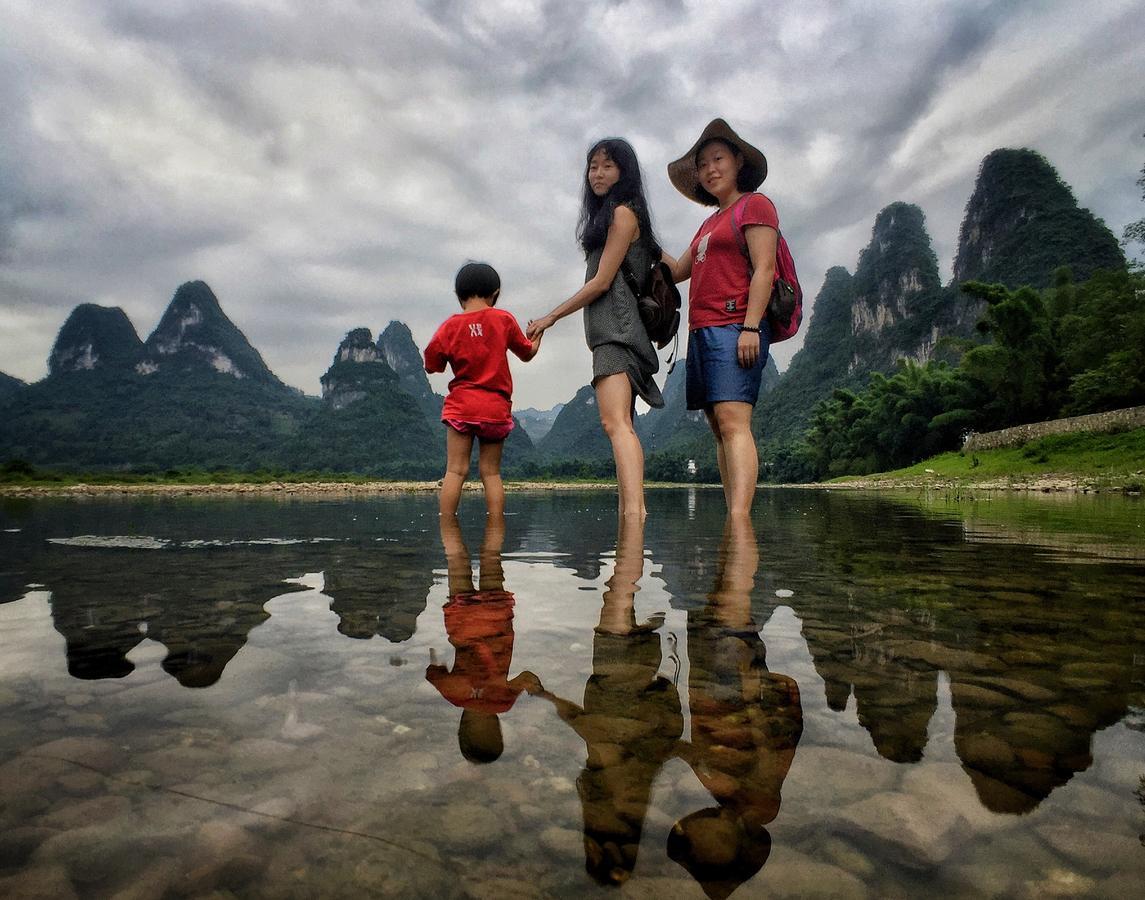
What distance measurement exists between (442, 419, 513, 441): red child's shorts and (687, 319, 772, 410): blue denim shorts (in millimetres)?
1546

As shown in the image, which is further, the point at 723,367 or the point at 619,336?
the point at 619,336

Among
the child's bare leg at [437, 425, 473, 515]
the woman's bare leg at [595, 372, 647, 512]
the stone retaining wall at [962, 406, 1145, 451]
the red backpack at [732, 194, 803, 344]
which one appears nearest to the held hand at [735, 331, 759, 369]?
the red backpack at [732, 194, 803, 344]

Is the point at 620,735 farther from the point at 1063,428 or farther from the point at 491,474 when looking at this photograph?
the point at 1063,428

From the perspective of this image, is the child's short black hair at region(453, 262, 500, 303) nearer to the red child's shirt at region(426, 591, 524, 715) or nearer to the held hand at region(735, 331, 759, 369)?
the held hand at region(735, 331, 759, 369)

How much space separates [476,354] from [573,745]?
4.21 m

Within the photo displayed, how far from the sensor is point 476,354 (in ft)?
15.7

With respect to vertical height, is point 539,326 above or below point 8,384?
below

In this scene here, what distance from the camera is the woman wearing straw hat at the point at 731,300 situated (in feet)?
12.5

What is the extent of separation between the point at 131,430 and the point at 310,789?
120 metres

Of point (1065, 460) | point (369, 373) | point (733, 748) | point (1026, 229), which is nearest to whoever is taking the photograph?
point (733, 748)

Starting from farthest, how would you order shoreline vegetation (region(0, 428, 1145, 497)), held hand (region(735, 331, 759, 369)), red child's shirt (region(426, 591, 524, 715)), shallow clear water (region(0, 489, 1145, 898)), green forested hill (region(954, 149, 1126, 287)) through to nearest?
green forested hill (region(954, 149, 1126, 287)) → shoreline vegetation (region(0, 428, 1145, 497)) → held hand (region(735, 331, 759, 369)) → red child's shirt (region(426, 591, 524, 715)) → shallow clear water (region(0, 489, 1145, 898))

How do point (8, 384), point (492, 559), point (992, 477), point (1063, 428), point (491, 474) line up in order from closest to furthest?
point (492, 559) → point (491, 474) → point (992, 477) → point (1063, 428) → point (8, 384)

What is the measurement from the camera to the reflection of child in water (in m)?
0.82

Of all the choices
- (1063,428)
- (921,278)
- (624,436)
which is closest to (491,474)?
(624,436)
